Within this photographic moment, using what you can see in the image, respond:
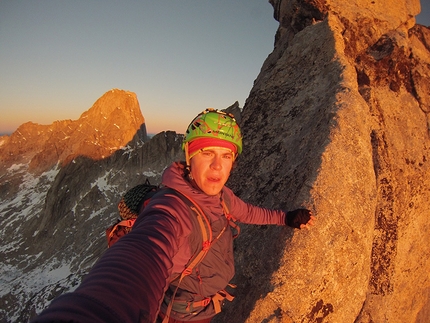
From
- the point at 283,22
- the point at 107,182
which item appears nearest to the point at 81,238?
the point at 107,182

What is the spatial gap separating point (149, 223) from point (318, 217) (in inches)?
155

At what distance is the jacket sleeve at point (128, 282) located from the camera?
5.48ft

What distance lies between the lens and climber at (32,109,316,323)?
187 centimetres

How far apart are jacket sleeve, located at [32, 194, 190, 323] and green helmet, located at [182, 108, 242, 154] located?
68.5 inches

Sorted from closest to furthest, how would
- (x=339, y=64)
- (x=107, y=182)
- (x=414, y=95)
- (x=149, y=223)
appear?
1. (x=149, y=223)
2. (x=339, y=64)
3. (x=414, y=95)
4. (x=107, y=182)

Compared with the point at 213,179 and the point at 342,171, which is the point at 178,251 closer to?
the point at 213,179

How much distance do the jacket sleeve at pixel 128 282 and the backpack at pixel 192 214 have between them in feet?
1.61

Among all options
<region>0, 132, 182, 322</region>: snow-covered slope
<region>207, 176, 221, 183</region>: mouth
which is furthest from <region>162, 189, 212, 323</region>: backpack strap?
<region>0, 132, 182, 322</region>: snow-covered slope

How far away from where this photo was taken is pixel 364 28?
10234 mm

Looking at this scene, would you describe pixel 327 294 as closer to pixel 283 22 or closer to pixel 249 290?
pixel 249 290

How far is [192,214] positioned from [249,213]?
2.02 meters

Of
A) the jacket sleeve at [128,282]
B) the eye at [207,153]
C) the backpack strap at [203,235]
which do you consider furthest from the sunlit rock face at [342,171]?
the jacket sleeve at [128,282]

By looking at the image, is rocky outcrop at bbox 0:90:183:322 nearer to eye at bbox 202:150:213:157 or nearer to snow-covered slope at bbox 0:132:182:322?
snow-covered slope at bbox 0:132:182:322

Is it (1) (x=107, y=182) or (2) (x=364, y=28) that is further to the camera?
(1) (x=107, y=182)
